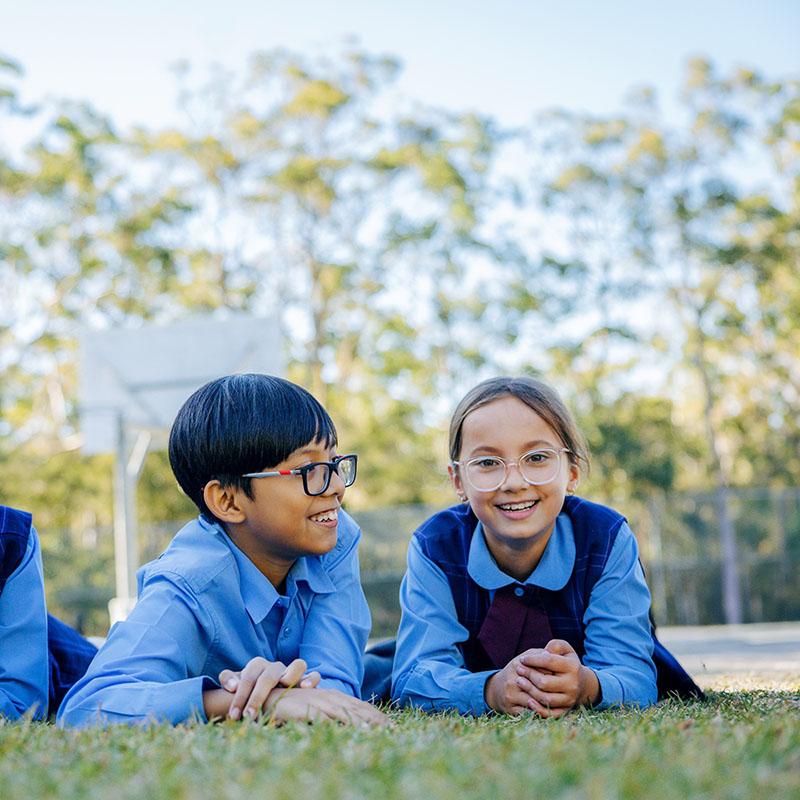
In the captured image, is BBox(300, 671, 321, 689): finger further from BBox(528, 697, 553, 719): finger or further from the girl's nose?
the girl's nose

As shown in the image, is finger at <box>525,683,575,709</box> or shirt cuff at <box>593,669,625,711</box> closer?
finger at <box>525,683,575,709</box>

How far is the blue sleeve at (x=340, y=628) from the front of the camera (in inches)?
119

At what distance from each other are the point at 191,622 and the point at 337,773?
1.27 m

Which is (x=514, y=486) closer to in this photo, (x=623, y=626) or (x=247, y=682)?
(x=623, y=626)

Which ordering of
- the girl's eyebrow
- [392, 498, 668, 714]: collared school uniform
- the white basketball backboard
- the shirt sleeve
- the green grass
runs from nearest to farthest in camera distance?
the green grass → the shirt sleeve → [392, 498, 668, 714]: collared school uniform → the girl's eyebrow → the white basketball backboard

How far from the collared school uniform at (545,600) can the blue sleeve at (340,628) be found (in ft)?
0.84

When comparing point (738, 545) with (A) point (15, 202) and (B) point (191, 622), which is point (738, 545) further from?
(B) point (191, 622)

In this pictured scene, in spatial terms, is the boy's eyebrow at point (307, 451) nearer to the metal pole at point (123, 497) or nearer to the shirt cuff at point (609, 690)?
the shirt cuff at point (609, 690)

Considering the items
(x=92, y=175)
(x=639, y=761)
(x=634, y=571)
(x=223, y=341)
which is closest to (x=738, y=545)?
(x=223, y=341)

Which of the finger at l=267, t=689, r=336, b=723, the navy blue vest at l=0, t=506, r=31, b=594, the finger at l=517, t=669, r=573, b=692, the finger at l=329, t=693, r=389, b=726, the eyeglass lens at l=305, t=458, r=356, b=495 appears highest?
the eyeglass lens at l=305, t=458, r=356, b=495

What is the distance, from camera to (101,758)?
6.21ft

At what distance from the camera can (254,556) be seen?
10.5 feet

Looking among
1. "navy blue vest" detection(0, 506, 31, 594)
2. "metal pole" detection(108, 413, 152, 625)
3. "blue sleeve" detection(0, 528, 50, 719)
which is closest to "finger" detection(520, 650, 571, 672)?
"blue sleeve" detection(0, 528, 50, 719)

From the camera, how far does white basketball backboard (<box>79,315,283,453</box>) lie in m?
14.7
